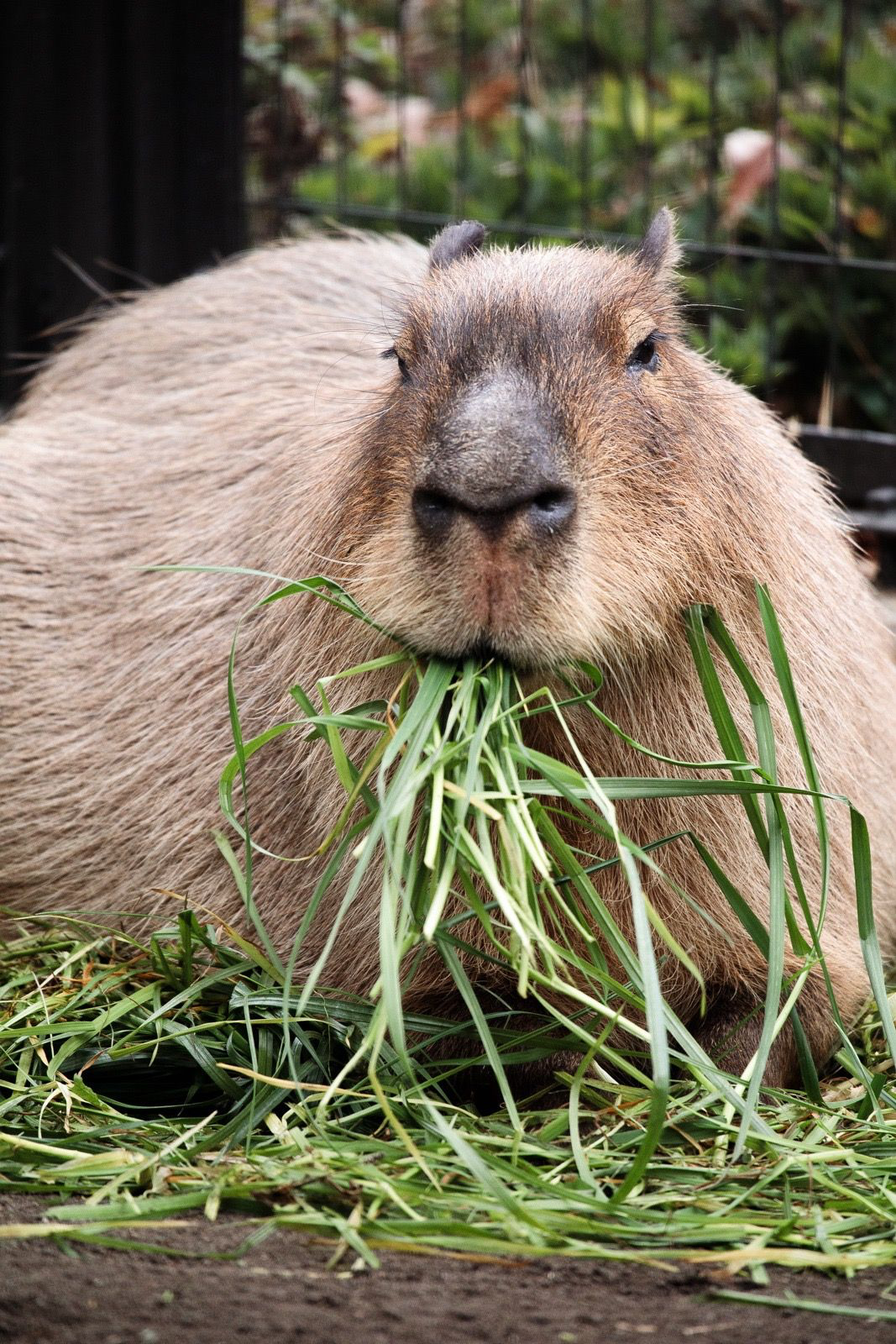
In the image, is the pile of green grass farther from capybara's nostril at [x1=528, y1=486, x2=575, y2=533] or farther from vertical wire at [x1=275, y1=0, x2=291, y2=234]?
vertical wire at [x1=275, y1=0, x2=291, y2=234]

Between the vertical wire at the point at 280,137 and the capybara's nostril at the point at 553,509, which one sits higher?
the vertical wire at the point at 280,137

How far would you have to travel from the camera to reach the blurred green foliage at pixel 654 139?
22.4 feet

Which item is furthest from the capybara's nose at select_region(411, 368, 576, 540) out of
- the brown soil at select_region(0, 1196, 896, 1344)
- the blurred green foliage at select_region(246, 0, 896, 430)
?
the blurred green foliage at select_region(246, 0, 896, 430)

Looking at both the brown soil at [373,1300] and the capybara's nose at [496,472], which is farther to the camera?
the capybara's nose at [496,472]

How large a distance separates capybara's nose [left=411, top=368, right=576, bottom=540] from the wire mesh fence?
10.2ft

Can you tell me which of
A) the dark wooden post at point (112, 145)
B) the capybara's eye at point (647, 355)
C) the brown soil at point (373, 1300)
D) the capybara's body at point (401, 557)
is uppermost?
the dark wooden post at point (112, 145)

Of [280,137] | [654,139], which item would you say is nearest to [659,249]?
[280,137]

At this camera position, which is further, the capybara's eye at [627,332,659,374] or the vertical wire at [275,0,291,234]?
the vertical wire at [275,0,291,234]

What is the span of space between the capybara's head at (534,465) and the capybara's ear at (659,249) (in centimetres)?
11

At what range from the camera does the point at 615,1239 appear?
8.06ft

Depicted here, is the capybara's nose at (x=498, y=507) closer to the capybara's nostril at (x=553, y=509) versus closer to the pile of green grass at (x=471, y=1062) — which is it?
the capybara's nostril at (x=553, y=509)

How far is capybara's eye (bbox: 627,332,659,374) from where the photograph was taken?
3014mm

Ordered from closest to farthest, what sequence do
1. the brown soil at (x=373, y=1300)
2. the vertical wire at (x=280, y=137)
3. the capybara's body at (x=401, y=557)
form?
the brown soil at (x=373, y=1300) < the capybara's body at (x=401, y=557) < the vertical wire at (x=280, y=137)

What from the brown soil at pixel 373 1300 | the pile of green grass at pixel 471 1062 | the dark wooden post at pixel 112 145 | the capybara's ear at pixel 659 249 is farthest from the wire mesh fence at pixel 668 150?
the brown soil at pixel 373 1300
